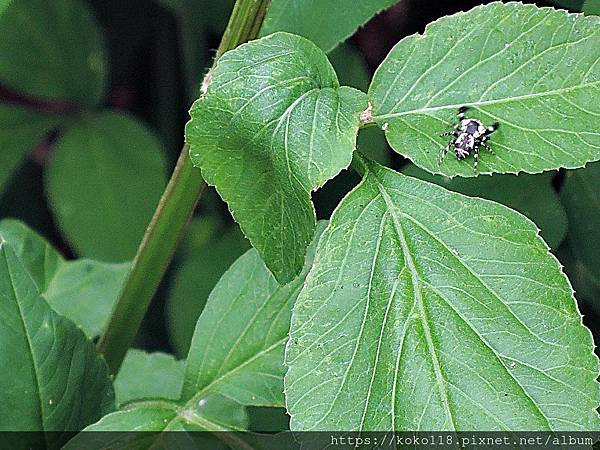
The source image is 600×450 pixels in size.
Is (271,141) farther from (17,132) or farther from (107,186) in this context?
(17,132)

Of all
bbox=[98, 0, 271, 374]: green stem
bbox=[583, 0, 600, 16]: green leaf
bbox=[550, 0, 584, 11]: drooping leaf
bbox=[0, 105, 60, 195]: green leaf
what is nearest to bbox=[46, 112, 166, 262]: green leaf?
bbox=[0, 105, 60, 195]: green leaf

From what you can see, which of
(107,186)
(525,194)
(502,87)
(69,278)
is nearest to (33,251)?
(69,278)

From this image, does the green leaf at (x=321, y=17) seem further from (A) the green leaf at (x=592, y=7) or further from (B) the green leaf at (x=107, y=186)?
(B) the green leaf at (x=107, y=186)

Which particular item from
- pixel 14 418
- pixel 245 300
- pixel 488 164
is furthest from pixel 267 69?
Result: pixel 14 418

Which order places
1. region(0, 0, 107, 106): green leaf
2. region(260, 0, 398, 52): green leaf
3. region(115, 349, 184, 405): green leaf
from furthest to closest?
region(0, 0, 107, 106): green leaf
region(115, 349, 184, 405): green leaf
region(260, 0, 398, 52): green leaf

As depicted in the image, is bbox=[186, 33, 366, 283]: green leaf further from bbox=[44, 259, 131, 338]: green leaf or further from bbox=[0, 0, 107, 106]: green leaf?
bbox=[0, 0, 107, 106]: green leaf
